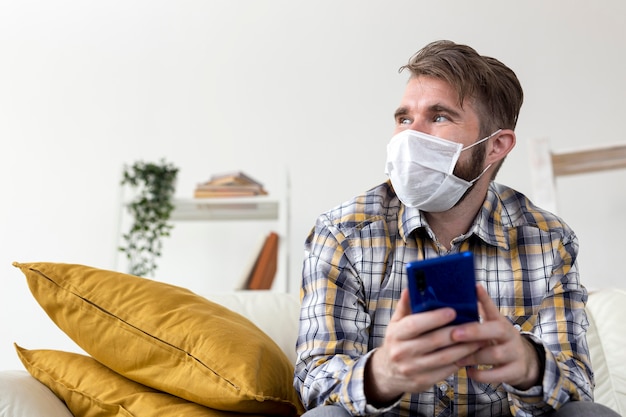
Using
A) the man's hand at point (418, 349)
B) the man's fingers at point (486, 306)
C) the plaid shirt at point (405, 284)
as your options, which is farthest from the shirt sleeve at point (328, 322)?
the man's fingers at point (486, 306)

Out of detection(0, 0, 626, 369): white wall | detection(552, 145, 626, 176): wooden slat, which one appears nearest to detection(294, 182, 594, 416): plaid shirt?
detection(552, 145, 626, 176): wooden slat

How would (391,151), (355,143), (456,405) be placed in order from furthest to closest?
(355,143) < (391,151) < (456,405)

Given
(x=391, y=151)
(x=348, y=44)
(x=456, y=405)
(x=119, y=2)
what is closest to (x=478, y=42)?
(x=348, y=44)

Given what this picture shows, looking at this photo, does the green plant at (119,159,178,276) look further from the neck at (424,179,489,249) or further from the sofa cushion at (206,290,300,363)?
the neck at (424,179,489,249)

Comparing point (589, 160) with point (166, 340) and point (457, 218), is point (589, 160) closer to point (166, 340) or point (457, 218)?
point (457, 218)

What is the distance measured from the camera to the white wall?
10.2 feet

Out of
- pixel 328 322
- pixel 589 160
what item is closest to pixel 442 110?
pixel 328 322

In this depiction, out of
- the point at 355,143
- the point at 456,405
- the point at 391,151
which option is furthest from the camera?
the point at 355,143

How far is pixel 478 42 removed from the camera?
3.27 m

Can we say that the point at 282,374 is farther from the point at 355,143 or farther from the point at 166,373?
the point at 355,143

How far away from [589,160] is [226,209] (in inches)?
55.8

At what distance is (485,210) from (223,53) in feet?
7.29

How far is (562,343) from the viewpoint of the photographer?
1198 mm

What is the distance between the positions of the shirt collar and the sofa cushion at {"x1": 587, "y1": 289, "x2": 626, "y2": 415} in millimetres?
507
